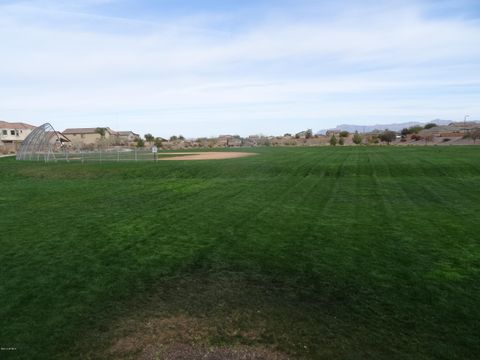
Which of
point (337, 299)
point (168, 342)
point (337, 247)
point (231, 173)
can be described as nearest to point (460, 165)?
point (231, 173)

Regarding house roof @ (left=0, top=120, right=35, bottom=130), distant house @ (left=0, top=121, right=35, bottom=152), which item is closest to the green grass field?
distant house @ (left=0, top=121, right=35, bottom=152)

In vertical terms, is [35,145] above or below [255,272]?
above

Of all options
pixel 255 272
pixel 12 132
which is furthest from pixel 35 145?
pixel 12 132

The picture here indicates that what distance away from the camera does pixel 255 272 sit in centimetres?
627

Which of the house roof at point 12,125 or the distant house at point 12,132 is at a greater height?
the house roof at point 12,125

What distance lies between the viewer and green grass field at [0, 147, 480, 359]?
4.29 meters

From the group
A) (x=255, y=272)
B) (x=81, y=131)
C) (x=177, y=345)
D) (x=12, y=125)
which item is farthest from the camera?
(x=81, y=131)

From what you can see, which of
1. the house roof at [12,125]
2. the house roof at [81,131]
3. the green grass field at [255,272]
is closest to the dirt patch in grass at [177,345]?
the green grass field at [255,272]

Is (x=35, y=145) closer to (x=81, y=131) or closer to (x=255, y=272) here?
(x=255, y=272)

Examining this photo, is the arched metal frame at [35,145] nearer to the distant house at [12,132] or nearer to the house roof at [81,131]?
the distant house at [12,132]

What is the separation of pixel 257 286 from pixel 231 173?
16240 millimetres

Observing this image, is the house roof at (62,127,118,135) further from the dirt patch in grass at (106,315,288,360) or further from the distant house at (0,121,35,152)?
the dirt patch in grass at (106,315,288,360)

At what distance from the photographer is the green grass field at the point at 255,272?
169 inches

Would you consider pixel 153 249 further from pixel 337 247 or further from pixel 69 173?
pixel 69 173
